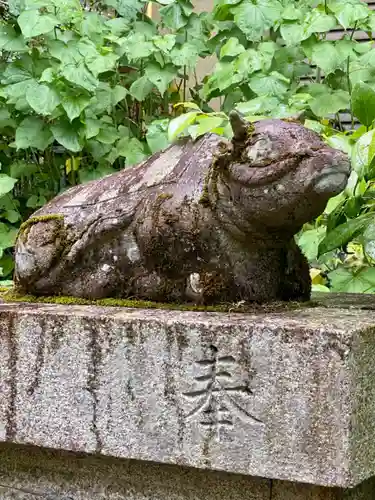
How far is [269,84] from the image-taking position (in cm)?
316

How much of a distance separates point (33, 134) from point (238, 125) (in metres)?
1.90

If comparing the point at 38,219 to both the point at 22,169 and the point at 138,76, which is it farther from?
the point at 138,76

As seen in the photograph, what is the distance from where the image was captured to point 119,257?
1.97 meters

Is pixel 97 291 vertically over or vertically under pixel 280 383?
over

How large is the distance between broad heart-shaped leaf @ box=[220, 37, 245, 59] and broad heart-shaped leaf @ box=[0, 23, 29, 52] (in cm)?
91

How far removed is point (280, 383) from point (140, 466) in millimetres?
459

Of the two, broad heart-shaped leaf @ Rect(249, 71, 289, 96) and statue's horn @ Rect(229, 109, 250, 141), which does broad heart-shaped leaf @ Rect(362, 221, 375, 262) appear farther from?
broad heart-shaped leaf @ Rect(249, 71, 289, 96)

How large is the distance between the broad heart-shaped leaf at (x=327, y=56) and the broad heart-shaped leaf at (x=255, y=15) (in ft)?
0.90

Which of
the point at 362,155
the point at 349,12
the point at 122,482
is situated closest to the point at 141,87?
the point at 349,12

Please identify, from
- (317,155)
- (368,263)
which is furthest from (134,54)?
(317,155)

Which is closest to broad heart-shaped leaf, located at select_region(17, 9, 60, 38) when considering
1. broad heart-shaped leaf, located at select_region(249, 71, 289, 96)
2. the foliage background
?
the foliage background

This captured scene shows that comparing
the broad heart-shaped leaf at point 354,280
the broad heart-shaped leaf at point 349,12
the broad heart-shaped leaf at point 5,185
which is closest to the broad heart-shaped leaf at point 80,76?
the broad heart-shaped leaf at point 5,185

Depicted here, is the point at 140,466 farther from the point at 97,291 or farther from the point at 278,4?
the point at 278,4

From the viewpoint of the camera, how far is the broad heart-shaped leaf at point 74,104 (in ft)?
10.6
